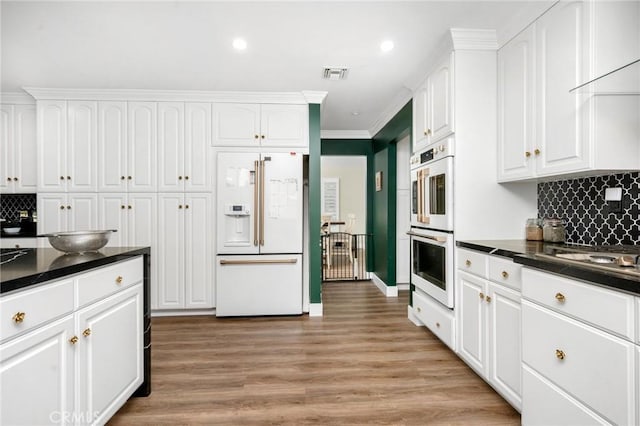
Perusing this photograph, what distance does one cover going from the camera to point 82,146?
354cm

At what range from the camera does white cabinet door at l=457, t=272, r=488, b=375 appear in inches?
83.2

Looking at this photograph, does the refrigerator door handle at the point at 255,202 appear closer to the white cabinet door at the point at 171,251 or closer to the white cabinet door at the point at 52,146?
the white cabinet door at the point at 171,251

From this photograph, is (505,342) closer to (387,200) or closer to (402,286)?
(387,200)

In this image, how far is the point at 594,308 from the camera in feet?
4.03

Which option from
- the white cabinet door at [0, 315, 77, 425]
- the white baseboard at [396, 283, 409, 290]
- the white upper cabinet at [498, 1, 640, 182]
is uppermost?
the white upper cabinet at [498, 1, 640, 182]

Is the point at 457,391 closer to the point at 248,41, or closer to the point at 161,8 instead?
the point at 248,41

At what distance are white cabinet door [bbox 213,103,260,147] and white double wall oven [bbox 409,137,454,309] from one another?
174 cm

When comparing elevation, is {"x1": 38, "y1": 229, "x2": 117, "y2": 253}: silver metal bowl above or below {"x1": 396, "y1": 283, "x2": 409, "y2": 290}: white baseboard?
above

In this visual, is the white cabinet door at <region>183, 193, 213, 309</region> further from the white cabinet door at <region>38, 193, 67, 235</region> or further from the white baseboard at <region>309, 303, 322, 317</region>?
the white cabinet door at <region>38, 193, 67, 235</region>

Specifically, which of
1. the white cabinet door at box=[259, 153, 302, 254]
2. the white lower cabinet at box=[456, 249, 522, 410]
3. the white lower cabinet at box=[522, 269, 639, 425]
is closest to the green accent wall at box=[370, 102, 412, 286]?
the white cabinet door at box=[259, 153, 302, 254]

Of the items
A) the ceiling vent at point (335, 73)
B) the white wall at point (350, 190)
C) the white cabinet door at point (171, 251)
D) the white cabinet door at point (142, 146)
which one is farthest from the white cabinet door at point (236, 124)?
the white wall at point (350, 190)

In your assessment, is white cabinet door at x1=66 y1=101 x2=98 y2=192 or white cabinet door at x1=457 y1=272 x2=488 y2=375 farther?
white cabinet door at x1=66 y1=101 x2=98 y2=192

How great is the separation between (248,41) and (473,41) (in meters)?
1.68

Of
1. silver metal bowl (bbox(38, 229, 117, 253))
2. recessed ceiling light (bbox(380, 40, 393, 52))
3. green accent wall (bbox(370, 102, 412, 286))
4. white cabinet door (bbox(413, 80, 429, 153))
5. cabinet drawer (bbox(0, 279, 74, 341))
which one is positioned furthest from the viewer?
green accent wall (bbox(370, 102, 412, 286))
